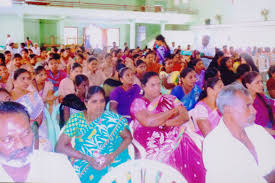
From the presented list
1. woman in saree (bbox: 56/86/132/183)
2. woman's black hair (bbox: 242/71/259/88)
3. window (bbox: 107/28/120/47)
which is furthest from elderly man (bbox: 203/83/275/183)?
window (bbox: 107/28/120/47)

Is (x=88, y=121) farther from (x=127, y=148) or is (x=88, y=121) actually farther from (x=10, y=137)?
(x=10, y=137)

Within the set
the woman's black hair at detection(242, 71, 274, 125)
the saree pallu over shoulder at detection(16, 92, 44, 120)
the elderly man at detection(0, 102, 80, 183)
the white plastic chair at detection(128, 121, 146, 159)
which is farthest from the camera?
the woman's black hair at detection(242, 71, 274, 125)

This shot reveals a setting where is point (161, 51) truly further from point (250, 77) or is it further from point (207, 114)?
point (207, 114)

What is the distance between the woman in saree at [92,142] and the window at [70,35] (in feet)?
61.1

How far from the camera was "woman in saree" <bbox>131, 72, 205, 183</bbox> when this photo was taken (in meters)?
2.41

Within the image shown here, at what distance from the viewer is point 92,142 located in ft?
6.89

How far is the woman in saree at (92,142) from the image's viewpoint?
2074mm

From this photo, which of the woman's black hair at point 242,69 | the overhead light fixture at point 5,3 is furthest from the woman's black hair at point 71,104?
the overhead light fixture at point 5,3

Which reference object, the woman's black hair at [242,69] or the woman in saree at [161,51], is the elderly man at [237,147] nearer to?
the woman's black hair at [242,69]

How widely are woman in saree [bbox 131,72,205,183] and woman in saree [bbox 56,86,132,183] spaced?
0.32 m

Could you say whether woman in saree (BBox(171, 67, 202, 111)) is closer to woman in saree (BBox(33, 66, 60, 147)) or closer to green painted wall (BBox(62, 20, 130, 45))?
woman in saree (BBox(33, 66, 60, 147))

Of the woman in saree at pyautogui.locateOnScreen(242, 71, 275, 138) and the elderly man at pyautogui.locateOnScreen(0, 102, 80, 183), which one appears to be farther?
the woman in saree at pyautogui.locateOnScreen(242, 71, 275, 138)

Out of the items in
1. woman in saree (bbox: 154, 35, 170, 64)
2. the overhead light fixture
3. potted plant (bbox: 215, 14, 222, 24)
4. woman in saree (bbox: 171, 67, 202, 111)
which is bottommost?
woman in saree (bbox: 171, 67, 202, 111)

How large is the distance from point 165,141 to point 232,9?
1807 centimetres
